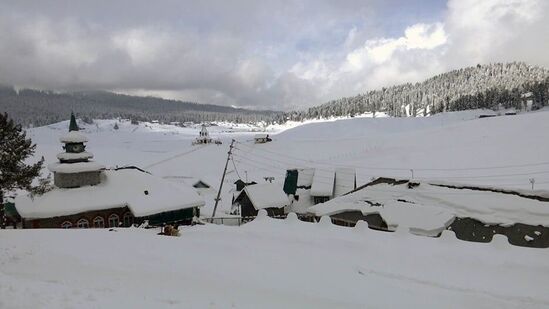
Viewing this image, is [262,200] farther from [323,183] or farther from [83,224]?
[83,224]

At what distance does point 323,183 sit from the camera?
1770 inches

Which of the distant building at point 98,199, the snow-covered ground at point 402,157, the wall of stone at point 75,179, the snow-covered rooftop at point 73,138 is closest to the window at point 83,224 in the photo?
the distant building at point 98,199

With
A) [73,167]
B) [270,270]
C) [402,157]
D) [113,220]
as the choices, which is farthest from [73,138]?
[402,157]

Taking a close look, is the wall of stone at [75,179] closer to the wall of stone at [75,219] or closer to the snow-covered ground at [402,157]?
the wall of stone at [75,219]

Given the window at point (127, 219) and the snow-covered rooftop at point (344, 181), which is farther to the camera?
the snow-covered rooftop at point (344, 181)

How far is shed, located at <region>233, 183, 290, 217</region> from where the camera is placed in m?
39.7

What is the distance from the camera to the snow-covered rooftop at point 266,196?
3960 cm

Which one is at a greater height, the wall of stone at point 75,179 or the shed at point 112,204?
the wall of stone at point 75,179

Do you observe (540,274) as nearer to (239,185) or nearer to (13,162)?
(13,162)

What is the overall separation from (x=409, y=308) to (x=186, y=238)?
12.2 metres

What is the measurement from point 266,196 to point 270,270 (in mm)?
24481

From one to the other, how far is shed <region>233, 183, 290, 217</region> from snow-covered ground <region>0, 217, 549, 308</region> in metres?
17.9

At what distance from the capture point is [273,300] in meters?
12.8

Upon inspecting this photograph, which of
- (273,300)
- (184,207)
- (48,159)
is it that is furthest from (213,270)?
(48,159)
